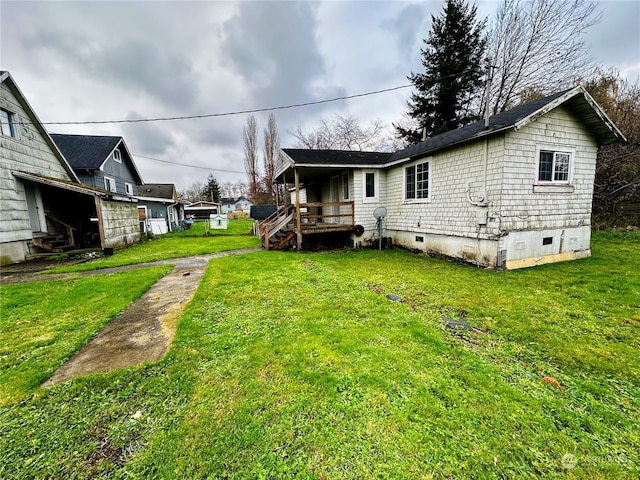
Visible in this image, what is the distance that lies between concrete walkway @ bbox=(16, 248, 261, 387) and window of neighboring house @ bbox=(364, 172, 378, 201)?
795 centimetres

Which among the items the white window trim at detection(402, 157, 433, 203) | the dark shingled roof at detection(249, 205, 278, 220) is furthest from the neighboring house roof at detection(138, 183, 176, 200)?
the white window trim at detection(402, 157, 433, 203)

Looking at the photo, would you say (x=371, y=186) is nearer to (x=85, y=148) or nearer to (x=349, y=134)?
(x=349, y=134)

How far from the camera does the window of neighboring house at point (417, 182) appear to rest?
938 cm

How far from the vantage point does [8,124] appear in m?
9.15

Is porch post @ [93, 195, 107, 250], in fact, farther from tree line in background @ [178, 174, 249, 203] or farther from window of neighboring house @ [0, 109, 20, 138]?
tree line in background @ [178, 174, 249, 203]

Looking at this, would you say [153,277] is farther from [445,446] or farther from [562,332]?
[562,332]

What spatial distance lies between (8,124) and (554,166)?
1829cm

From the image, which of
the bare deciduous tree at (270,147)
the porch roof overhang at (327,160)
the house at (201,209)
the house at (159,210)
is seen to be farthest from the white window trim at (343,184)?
the house at (201,209)

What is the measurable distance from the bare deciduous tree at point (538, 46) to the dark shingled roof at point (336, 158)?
327 inches

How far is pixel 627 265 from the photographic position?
6.88m

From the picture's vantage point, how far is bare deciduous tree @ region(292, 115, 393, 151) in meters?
25.6

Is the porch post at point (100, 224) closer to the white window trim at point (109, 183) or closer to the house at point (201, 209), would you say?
the white window trim at point (109, 183)

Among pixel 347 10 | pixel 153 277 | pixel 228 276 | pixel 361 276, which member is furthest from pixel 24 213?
pixel 347 10

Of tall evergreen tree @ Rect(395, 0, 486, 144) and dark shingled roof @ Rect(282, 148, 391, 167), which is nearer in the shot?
dark shingled roof @ Rect(282, 148, 391, 167)
